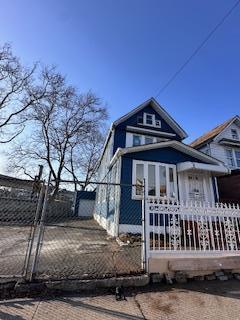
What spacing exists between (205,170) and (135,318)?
9511mm

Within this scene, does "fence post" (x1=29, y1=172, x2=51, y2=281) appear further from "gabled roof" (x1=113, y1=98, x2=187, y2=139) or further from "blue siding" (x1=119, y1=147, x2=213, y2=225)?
"gabled roof" (x1=113, y1=98, x2=187, y2=139)

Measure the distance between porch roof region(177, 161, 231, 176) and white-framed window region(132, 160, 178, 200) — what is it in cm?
65

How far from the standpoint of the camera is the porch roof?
1091cm

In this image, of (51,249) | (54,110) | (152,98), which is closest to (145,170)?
(51,249)

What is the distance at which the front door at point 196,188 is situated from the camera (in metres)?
11.6

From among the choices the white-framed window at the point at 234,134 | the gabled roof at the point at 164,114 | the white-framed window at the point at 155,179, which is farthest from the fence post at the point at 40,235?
the white-framed window at the point at 234,134

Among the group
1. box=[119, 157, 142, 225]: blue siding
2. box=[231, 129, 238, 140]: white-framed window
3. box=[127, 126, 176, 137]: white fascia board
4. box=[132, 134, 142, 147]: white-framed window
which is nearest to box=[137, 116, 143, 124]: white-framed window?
box=[127, 126, 176, 137]: white fascia board

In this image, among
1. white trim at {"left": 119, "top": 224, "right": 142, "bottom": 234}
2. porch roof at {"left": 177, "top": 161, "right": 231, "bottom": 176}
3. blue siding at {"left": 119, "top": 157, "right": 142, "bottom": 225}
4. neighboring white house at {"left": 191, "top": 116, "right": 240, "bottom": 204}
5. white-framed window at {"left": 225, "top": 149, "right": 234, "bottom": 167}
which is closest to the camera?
white trim at {"left": 119, "top": 224, "right": 142, "bottom": 234}

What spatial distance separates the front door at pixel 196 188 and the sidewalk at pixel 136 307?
735 cm

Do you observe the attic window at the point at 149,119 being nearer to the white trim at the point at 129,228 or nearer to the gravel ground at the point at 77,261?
the white trim at the point at 129,228

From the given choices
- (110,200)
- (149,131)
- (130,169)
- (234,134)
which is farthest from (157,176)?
(234,134)

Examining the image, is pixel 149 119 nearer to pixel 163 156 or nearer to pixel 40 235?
pixel 163 156

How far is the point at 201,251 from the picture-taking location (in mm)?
5520

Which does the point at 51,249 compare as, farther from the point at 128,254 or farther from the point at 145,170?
the point at 145,170
